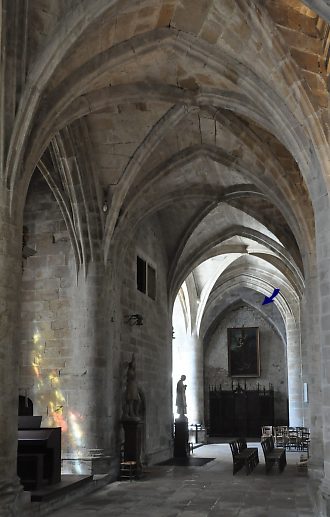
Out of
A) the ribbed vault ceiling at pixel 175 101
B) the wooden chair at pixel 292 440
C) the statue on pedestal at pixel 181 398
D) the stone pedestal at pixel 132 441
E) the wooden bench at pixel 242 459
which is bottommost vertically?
the wooden chair at pixel 292 440

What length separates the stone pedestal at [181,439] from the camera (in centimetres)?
1620

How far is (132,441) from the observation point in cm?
1191

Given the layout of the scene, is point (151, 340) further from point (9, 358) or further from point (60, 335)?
point (9, 358)

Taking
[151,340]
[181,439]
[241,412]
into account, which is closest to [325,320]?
[151,340]

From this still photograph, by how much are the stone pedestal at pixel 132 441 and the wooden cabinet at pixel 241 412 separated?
47.8ft

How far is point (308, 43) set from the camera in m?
8.27

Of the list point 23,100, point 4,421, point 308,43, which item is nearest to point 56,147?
point 23,100

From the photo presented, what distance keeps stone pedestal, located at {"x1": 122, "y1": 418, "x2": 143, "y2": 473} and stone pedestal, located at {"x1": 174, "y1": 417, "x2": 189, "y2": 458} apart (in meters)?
4.39

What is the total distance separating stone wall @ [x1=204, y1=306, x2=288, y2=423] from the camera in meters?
26.2

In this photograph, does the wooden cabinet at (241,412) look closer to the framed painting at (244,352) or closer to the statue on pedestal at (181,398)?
the framed painting at (244,352)

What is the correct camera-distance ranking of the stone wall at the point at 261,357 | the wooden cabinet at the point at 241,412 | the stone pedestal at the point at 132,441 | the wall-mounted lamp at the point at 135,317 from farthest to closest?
the stone wall at the point at 261,357
the wooden cabinet at the point at 241,412
the wall-mounted lamp at the point at 135,317
the stone pedestal at the point at 132,441

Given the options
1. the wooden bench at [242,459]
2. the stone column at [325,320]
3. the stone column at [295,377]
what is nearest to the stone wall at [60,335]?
the wooden bench at [242,459]

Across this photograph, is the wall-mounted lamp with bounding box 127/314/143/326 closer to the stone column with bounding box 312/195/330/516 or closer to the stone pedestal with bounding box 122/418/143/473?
the stone pedestal with bounding box 122/418/143/473

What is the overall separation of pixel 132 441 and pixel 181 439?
4.78 m
